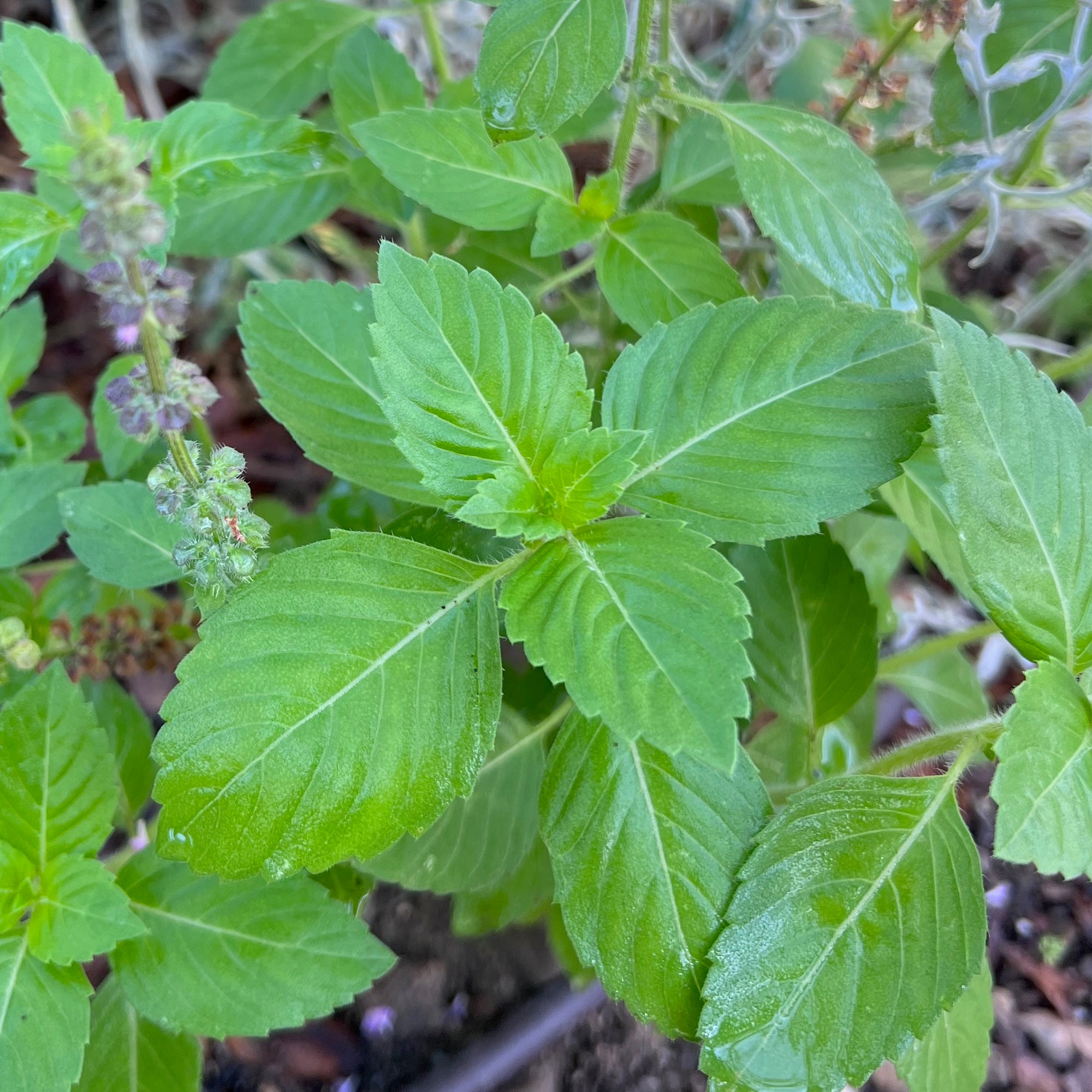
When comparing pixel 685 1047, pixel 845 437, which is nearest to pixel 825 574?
pixel 845 437

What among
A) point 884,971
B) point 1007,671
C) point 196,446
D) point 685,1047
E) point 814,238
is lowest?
point 685,1047

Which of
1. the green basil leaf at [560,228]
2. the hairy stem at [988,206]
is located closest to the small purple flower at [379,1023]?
the green basil leaf at [560,228]

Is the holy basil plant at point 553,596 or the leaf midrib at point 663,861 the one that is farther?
the leaf midrib at point 663,861

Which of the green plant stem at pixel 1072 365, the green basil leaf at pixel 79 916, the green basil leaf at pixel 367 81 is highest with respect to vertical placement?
the green basil leaf at pixel 367 81

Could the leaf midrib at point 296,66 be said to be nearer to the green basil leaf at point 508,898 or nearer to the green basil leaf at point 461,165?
the green basil leaf at point 461,165

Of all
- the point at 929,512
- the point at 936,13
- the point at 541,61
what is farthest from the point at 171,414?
the point at 936,13

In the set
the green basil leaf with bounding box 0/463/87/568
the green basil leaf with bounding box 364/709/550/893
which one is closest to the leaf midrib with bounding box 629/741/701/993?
the green basil leaf with bounding box 364/709/550/893

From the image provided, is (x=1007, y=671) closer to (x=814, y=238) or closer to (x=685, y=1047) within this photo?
(x=685, y=1047)
